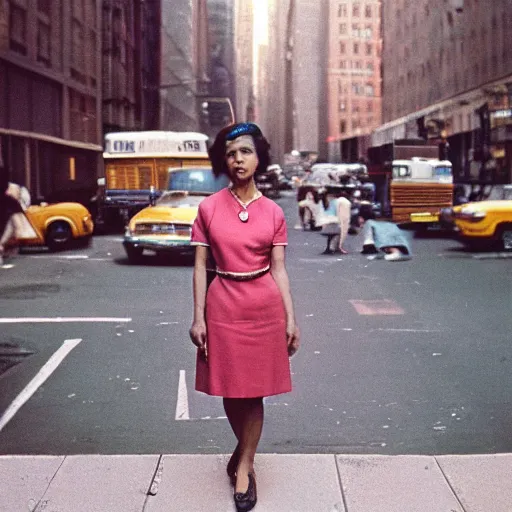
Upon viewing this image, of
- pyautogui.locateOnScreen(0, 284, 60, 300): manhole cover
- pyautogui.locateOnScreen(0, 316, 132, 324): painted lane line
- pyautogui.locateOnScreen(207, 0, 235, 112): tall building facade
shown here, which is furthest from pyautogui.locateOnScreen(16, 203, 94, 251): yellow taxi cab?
pyautogui.locateOnScreen(207, 0, 235, 112): tall building facade

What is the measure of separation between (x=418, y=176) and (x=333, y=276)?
1071cm

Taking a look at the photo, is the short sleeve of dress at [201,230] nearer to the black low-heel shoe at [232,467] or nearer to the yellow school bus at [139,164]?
the black low-heel shoe at [232,467]

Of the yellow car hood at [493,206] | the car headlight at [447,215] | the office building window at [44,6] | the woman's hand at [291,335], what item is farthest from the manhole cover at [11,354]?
the office building window at [44,6]

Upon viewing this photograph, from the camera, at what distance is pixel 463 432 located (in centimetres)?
568

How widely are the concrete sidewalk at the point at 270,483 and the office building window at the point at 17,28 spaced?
2184cm

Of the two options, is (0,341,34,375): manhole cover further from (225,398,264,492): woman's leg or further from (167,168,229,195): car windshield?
(167,168,229,195): car windshield

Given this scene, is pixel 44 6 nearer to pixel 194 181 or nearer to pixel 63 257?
pixel 194 181

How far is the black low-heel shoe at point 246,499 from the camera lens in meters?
3.99

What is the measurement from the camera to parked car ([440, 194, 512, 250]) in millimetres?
17672

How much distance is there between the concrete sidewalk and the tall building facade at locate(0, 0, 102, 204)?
17.7 metres

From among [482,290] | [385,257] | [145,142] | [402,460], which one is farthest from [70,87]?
[402,460]

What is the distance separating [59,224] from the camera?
1889 centimetres

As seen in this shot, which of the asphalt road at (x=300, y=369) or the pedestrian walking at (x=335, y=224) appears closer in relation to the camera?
the asphalt road at (x=300, y=369)

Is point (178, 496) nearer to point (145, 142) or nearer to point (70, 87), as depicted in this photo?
point (145, 142)
